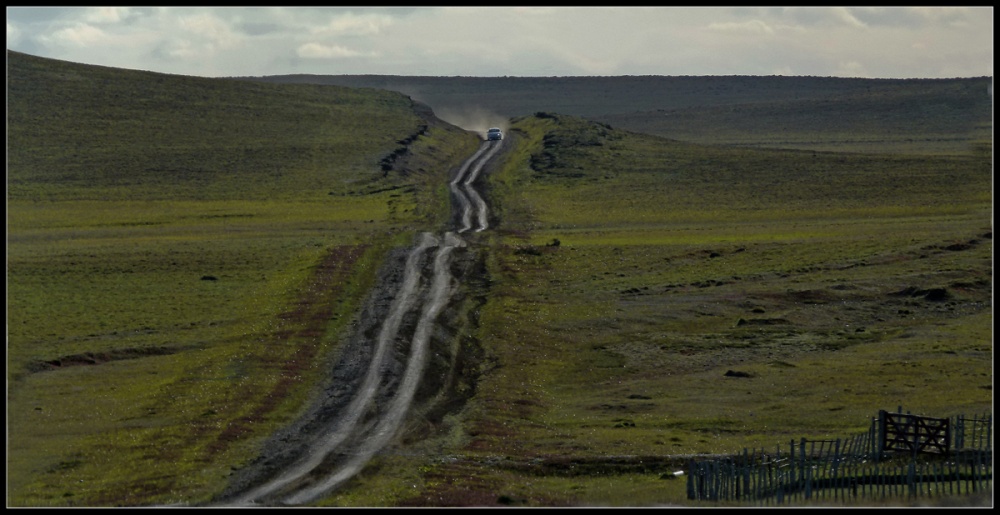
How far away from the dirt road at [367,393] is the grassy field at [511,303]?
103cm

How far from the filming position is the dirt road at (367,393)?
36.1 metres

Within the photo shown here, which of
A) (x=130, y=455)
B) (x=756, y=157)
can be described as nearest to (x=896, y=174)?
(x=756, y=157)

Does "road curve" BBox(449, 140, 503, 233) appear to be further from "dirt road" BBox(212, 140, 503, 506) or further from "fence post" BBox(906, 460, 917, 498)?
"fence post" BBox(906, 460, 917, 498)

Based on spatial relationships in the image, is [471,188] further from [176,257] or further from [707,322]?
[707,322]

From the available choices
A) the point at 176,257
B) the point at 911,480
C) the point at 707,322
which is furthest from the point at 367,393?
the point at 176,257

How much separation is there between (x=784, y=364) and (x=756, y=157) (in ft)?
298

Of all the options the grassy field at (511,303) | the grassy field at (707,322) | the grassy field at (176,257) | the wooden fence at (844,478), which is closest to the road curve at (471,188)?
the grassy field at (511,303)

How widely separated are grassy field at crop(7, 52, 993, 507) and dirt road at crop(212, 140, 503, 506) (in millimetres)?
1033

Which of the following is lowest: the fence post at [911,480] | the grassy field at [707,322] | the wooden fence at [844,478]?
the grassy field at [707,322]

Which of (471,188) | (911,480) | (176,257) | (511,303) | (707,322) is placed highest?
(471,188)

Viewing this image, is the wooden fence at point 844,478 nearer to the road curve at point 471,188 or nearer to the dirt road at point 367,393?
the dirt road at point 367,393

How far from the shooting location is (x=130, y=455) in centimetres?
3872

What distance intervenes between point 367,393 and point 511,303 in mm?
21741

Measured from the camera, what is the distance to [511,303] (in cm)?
6900
